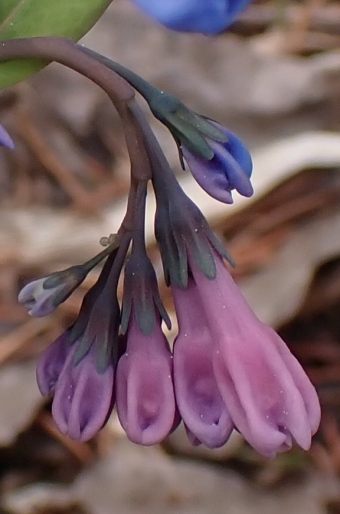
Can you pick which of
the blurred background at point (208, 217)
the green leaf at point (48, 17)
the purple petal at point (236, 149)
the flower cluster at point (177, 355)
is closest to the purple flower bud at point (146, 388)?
the flower cluster at point (177, 355)

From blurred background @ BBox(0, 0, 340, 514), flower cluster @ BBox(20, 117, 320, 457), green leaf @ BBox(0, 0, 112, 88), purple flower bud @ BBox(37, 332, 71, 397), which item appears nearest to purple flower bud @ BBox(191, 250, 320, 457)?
flower cluster @ BBox(20, 117, 320, 457)

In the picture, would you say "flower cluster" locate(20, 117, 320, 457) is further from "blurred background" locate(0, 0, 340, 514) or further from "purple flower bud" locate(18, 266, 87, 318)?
"blurred background" locate(0, 0, 340, 514)

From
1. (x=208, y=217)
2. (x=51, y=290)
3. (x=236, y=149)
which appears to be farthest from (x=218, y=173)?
(x=208, y=217)

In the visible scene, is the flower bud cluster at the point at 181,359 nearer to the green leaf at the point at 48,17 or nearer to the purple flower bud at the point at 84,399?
the purple flower bud at the point at 84,399

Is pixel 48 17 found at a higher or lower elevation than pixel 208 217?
higher

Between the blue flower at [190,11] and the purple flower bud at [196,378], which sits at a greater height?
the blue flower at [190,11]

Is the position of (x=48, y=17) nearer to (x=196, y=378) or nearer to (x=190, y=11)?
(x=190, y=11)

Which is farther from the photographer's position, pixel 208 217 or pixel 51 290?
pixel 208 217
